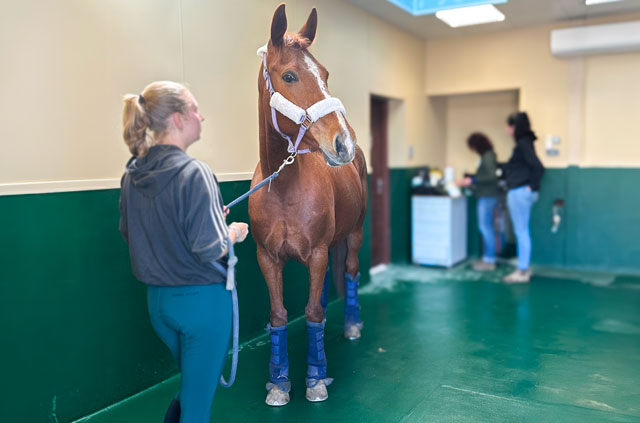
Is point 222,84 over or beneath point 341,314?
over

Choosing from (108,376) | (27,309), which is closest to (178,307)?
(27,309)

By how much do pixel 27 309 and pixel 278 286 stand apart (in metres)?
1.24

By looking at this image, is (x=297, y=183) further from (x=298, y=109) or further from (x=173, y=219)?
(x=173, y=219)

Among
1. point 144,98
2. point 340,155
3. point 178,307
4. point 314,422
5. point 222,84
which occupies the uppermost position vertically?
point 222,84

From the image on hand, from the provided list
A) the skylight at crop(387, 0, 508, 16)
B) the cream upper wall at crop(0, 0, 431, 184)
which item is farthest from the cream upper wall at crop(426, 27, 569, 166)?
the cream upper wall at crop(0, 0, 431, 184)

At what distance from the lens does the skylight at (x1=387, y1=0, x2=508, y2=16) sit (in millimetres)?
4906

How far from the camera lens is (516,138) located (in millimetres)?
5309

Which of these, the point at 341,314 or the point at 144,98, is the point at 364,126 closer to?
the point at 341,314

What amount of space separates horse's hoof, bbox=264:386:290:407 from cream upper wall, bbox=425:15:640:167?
474 cm

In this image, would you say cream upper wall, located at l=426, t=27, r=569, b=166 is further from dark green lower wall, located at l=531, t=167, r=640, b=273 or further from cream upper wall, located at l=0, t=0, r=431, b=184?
cream upper wall, located at l=0, t=0, r=431, b=184

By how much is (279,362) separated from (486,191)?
4.01 metres

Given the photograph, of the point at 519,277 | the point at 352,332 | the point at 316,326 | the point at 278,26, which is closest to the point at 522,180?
the point at 519,277

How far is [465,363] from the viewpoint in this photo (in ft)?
10.9

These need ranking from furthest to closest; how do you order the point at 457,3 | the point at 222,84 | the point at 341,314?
the point at 457,3
the point at 341,314
the point at 222,84
